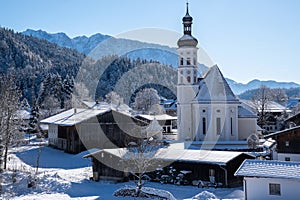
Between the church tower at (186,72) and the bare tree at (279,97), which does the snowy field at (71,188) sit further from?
the bare tree at (279,97)

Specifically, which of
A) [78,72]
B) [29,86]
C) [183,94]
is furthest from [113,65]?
[183,94]

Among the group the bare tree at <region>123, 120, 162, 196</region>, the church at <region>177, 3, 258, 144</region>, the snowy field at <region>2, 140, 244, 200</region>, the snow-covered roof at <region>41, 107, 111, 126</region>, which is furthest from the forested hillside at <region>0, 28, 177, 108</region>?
the bare tree at <region>123, 120, 162, 196</region>

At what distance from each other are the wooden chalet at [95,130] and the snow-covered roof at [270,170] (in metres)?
18.0

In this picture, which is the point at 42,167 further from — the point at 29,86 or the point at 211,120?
the point at 29,86

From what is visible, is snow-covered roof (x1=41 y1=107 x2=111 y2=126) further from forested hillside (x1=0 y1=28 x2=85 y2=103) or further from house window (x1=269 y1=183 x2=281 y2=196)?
forested hillside (x1=0 y1=28 x2=85 y2=103)

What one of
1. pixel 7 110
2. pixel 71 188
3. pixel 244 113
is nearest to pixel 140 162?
pixel 71 188

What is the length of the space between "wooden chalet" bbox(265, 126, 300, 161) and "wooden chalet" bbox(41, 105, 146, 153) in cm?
1466

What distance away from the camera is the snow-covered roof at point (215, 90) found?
35500mm

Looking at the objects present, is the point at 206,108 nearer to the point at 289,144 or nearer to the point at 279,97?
the point at 289,144

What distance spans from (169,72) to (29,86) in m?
42.9

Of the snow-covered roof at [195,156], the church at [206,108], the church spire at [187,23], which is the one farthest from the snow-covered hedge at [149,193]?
the church spire at [187,23]

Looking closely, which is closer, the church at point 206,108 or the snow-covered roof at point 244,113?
the church at point 206,108

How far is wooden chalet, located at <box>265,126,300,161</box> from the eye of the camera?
72.1ft

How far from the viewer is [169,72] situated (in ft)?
353
